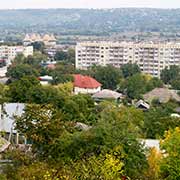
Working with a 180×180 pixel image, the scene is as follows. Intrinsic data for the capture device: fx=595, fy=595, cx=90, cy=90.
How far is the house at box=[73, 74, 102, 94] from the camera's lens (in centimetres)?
3060

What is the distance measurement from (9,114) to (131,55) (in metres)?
29.4

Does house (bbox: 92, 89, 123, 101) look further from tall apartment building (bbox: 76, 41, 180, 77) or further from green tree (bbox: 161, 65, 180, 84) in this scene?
tall apartment building (bbox: 76, 41, 180, 77)

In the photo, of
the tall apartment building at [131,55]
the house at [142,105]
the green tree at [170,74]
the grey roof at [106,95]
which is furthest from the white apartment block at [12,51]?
the house at [142,105]

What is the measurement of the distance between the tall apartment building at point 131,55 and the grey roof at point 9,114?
86.4 feet

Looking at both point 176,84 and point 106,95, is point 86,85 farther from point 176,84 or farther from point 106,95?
point 176,84

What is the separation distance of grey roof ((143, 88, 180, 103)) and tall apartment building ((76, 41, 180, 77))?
51.9 ft

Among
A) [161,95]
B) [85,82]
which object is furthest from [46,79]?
[161,95]

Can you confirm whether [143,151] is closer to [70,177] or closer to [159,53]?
[70,177]

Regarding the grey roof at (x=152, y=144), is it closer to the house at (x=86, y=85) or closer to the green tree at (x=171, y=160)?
the green tree at (x=171, y=160)

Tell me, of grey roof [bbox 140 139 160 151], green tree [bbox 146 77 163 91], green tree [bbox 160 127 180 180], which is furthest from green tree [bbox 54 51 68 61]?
green tree [bbox 160 127 180 180]

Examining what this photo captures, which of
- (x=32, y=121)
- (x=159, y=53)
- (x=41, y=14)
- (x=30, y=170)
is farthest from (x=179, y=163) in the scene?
(x=41, y=14)

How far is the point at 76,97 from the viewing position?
1969cm

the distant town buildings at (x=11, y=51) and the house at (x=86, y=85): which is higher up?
the house at (x=86, y=85)

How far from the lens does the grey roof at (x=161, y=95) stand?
27.0 meters
